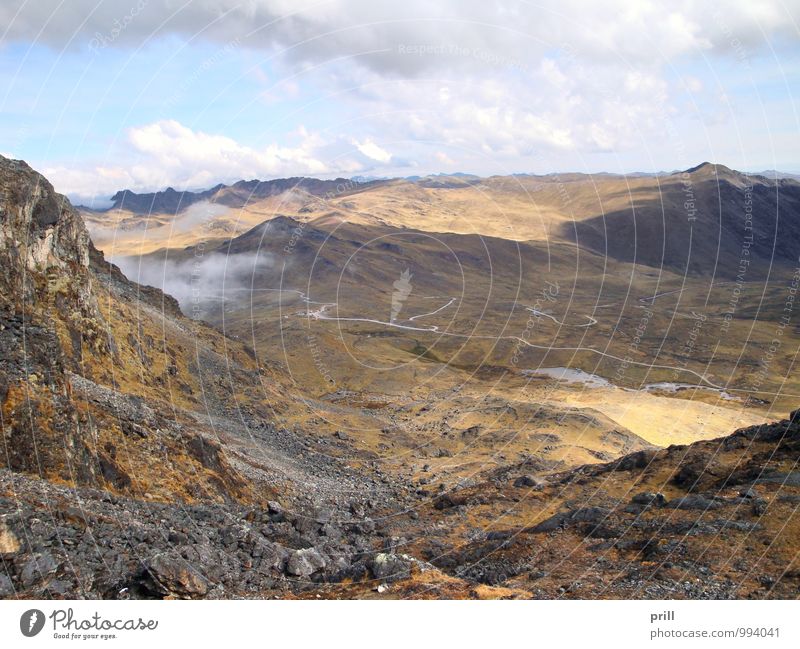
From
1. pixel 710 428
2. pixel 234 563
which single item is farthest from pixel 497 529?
pixel 710 428

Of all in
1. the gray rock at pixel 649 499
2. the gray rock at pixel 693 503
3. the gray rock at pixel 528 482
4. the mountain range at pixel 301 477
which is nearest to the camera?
the mountain range at pixel 301 477

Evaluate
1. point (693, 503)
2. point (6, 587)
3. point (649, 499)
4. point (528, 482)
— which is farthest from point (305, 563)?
point (528, 482)

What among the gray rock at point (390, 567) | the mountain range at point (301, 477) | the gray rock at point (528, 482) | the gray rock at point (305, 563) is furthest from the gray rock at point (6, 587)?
the gray rock at point (528, 482)

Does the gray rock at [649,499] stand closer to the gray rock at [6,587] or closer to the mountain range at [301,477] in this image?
the mountain range at [301,477]

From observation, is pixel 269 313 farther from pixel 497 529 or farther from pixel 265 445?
pixel 497 529

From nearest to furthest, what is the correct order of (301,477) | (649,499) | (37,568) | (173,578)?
(37,568)
(173,578)
(649,499)
(301,477)

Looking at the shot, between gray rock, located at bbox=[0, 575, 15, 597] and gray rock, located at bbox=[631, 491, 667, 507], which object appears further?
gray rock, located at bbox=[631, 491, 667, 507]

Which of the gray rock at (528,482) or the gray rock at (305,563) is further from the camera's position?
the gray rock at (528,482)

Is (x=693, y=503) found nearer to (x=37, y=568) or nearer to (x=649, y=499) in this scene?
(x=649, y=499)

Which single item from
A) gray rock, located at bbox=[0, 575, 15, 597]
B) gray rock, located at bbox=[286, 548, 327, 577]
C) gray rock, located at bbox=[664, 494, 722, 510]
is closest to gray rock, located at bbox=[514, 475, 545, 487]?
gray rock, located at bbox=[664, 494, 722, 510]

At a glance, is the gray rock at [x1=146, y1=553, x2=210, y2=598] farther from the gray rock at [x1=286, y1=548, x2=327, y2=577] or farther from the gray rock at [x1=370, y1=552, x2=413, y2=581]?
the gray rock at [x1=370, y1=552, x2=413, y2=581]

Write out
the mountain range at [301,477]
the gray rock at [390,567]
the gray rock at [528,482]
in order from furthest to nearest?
the gray rock at [528,482] → the gray rock at [390,567] → the mountain range at [301,477]

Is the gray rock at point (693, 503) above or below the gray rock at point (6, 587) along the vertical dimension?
below
